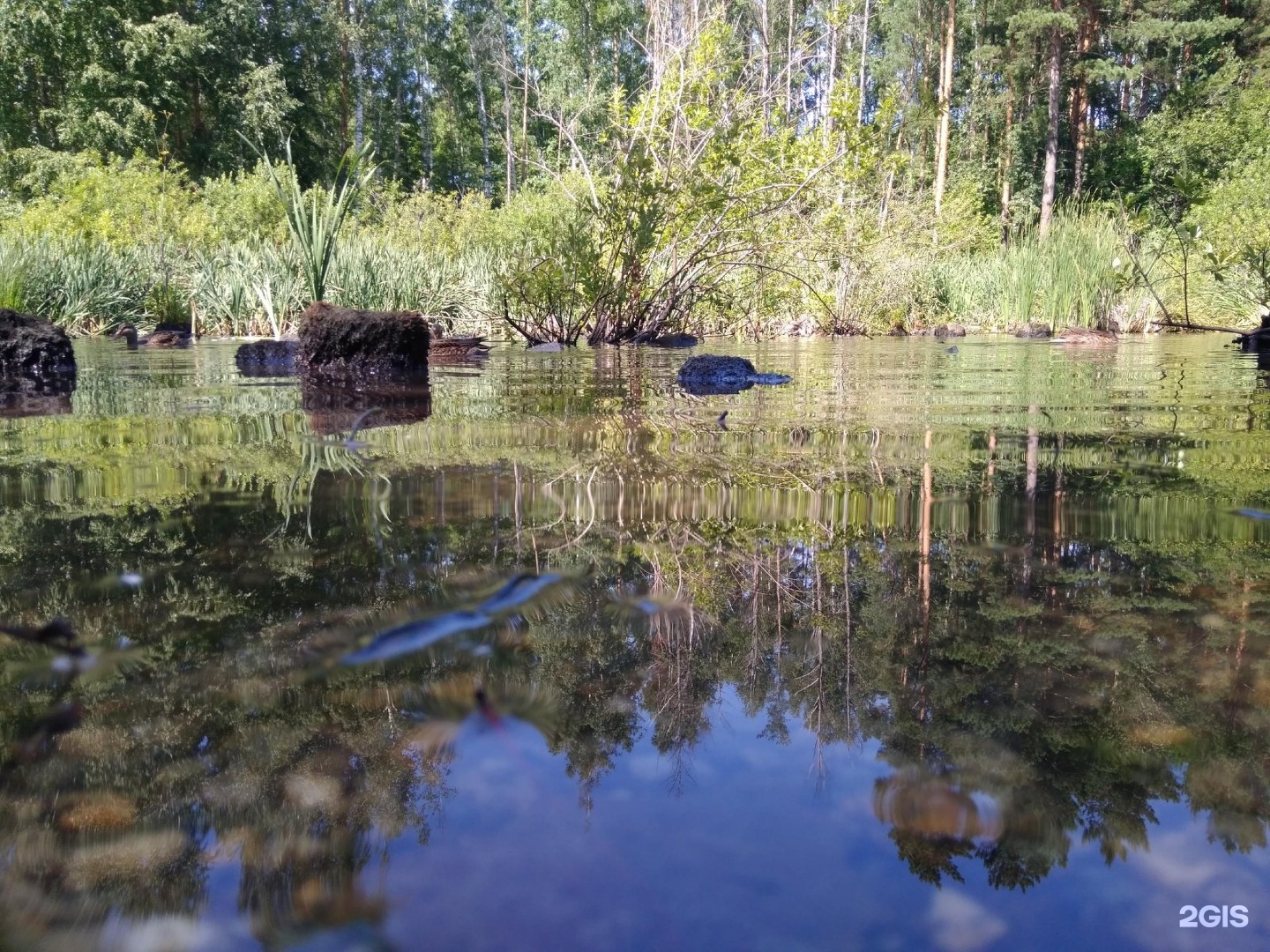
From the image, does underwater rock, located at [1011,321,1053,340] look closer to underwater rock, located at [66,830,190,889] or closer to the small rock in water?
the small rock in water

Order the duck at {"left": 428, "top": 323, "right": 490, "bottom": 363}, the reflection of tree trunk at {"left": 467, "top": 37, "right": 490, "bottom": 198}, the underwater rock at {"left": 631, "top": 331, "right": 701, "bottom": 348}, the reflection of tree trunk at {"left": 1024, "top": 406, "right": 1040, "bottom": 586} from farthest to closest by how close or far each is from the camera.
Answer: the reflection of tree trunk at {"left": 467, "top": 37, "right": 490, "bottom": 198}
the underwater rock at {"left": 631, "top": 331, "right": 701, "bottom": 348}
the duck at {"left": 428, "top": 323, "right": 490, "bottom": 363}
the reflection of tree trunk at {"left": 1024, "top": 406, "right": 1040, "bottom": 586}

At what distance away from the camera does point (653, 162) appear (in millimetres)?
7121

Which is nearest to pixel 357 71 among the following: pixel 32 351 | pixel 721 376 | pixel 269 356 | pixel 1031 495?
pixel 269 356

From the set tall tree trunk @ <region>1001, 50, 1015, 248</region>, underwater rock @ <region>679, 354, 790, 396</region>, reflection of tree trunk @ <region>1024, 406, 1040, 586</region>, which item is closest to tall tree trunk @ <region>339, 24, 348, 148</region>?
tall tree trunk @ <region>1001, 50, 1015, 248</region>

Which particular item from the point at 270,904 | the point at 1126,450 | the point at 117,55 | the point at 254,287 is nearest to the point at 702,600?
the point at 270,904

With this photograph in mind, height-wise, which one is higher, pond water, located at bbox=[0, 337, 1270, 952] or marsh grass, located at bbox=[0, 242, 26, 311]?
marsh grass, located at bbox=[0, 242, 26, 311]

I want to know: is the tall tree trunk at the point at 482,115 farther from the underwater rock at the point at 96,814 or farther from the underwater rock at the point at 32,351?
the underwater rock at the point at 96,814

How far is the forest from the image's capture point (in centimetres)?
752

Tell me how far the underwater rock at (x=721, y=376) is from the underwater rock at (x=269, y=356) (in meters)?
2.62

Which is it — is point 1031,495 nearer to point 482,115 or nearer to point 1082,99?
point 1082,99

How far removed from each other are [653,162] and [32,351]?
4503 mm

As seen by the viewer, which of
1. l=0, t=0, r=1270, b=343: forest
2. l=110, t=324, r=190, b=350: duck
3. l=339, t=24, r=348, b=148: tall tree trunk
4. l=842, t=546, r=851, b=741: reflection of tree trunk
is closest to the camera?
l=842, t=546, r=851, b=741: reflection of tree trunk

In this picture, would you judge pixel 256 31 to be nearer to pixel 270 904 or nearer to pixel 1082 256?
pixel 1082 256

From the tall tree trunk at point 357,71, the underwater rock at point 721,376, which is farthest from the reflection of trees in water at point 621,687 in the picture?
the tall tree trunk at point 357,71
